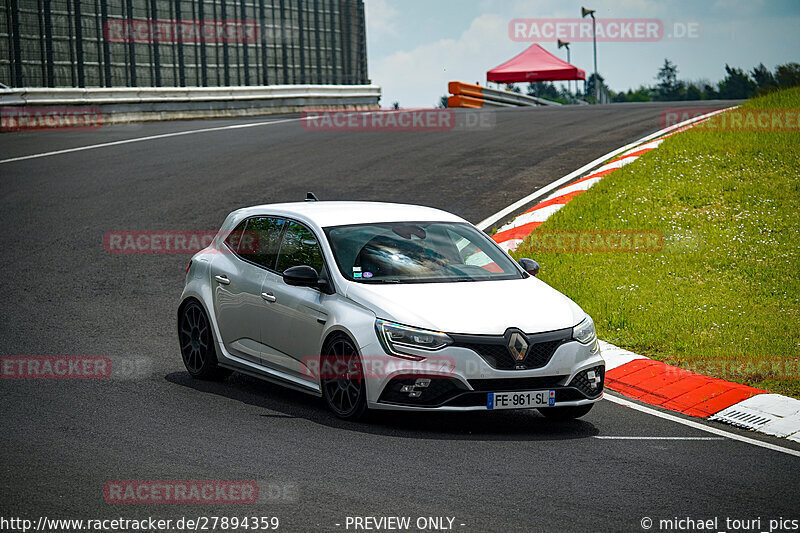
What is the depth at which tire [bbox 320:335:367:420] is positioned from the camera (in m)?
7.40

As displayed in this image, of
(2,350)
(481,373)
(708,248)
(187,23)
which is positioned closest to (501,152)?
(708,248)

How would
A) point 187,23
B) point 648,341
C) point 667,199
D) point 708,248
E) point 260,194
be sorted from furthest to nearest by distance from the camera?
point 187,23, point 260,194, point 667,199, point 708,248, point 648,341

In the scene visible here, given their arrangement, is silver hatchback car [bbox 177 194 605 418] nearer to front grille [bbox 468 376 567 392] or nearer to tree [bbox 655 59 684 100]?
front grille [bbox 468 376 567 392]

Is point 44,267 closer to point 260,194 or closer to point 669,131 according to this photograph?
point 260,194

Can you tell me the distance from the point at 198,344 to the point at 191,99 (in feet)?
77.2

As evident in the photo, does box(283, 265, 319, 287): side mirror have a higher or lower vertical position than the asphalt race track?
higher

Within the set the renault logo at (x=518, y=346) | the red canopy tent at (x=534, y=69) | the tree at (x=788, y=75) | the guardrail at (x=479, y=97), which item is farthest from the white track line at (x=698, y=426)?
the red canopy tent at (x=534, y=69)

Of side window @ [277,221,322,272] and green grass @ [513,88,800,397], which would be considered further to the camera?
green grass @ [513,88,800,397]

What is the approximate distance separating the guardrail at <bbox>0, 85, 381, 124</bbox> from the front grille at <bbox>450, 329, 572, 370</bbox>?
22689 millimetres

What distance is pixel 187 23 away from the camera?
5528 centimetres

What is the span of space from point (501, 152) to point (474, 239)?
1213cm

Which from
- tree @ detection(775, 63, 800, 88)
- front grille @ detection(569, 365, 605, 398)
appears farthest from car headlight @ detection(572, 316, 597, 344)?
tree @ detection(775, 63, 800, 88)

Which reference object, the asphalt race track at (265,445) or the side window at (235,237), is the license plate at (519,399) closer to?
the asphalt race track at (265,445)

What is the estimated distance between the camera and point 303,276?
7.87 metres
